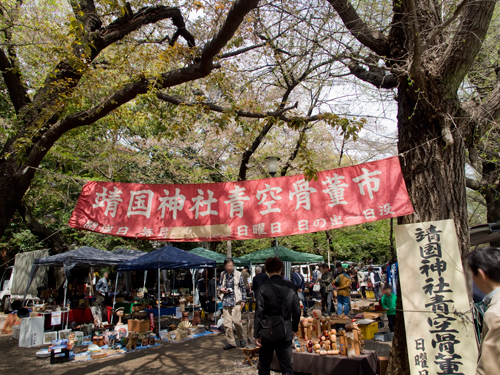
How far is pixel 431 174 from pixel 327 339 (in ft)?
10.1

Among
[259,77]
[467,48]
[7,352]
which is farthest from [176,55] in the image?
[7,352]

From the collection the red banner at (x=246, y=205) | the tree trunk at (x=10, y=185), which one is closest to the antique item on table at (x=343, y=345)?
the red banner at (x=246, y=205)

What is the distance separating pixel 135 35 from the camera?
8305 millimetres

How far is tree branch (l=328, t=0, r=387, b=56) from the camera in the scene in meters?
5.33

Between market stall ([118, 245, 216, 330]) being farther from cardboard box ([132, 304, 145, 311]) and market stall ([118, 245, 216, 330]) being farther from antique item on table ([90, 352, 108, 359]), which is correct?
antique item on table ([90, 352, 108, 359])

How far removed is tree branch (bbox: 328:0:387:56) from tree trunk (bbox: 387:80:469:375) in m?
0.97

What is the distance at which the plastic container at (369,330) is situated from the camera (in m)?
8.09

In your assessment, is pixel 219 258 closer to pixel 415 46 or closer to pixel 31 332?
pixel 31 332

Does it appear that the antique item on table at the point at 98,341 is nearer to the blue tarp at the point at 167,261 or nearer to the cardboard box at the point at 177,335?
the cardboard box at the point at 177,335

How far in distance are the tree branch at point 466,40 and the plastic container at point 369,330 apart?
5810 millimetres

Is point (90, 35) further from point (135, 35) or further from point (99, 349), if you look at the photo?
point (99, 349)

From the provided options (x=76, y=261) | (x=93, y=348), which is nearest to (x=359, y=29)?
(x=93, y=348)

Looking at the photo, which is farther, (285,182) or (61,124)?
(61,124)

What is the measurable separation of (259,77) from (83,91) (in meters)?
4.01
